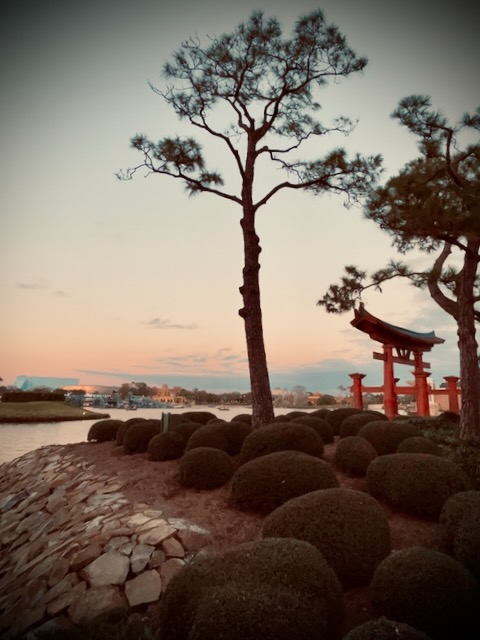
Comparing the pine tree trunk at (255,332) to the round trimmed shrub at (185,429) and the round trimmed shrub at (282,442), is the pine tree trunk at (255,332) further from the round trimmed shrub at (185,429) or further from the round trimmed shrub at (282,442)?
the round trimmed shrub at (282,442)

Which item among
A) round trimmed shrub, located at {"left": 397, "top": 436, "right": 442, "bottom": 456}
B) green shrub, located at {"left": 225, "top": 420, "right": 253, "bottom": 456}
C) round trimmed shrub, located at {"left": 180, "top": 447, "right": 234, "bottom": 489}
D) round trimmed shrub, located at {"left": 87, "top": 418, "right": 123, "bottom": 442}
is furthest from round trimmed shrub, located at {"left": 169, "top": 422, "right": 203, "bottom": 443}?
round trimmed shrub, located at {"left": 397, "top": 436, "right": 442, "bottom": 456}

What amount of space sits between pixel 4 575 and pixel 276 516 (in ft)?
15.5

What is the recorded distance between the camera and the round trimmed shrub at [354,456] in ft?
23.5

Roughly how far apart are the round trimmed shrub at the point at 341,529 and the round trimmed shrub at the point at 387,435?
3699mm

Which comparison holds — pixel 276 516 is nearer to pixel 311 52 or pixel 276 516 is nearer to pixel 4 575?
pixel 4 575

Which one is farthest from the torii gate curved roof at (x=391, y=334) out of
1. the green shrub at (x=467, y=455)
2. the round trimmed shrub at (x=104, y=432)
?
the round trimmed shrub at (x=104, y=432)

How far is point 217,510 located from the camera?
6.19 m

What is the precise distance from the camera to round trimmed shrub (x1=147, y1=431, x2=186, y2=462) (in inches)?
358

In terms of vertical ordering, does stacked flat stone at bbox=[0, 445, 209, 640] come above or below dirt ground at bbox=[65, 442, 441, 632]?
below

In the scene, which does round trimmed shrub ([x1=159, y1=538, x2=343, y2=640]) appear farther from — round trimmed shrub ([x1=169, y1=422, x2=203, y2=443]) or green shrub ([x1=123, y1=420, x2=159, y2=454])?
green shrub ([x1=123, y1=420, x2=159, y2=454])

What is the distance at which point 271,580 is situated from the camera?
3.12 metres

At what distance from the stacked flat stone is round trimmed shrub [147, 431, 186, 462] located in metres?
1.12

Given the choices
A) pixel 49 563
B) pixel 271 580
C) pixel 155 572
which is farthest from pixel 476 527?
pixel 49 563

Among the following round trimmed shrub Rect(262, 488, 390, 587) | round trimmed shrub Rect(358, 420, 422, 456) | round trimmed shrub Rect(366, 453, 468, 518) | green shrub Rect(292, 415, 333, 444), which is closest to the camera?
round trimmed shrub Rect(262, 488, 390, 587)
